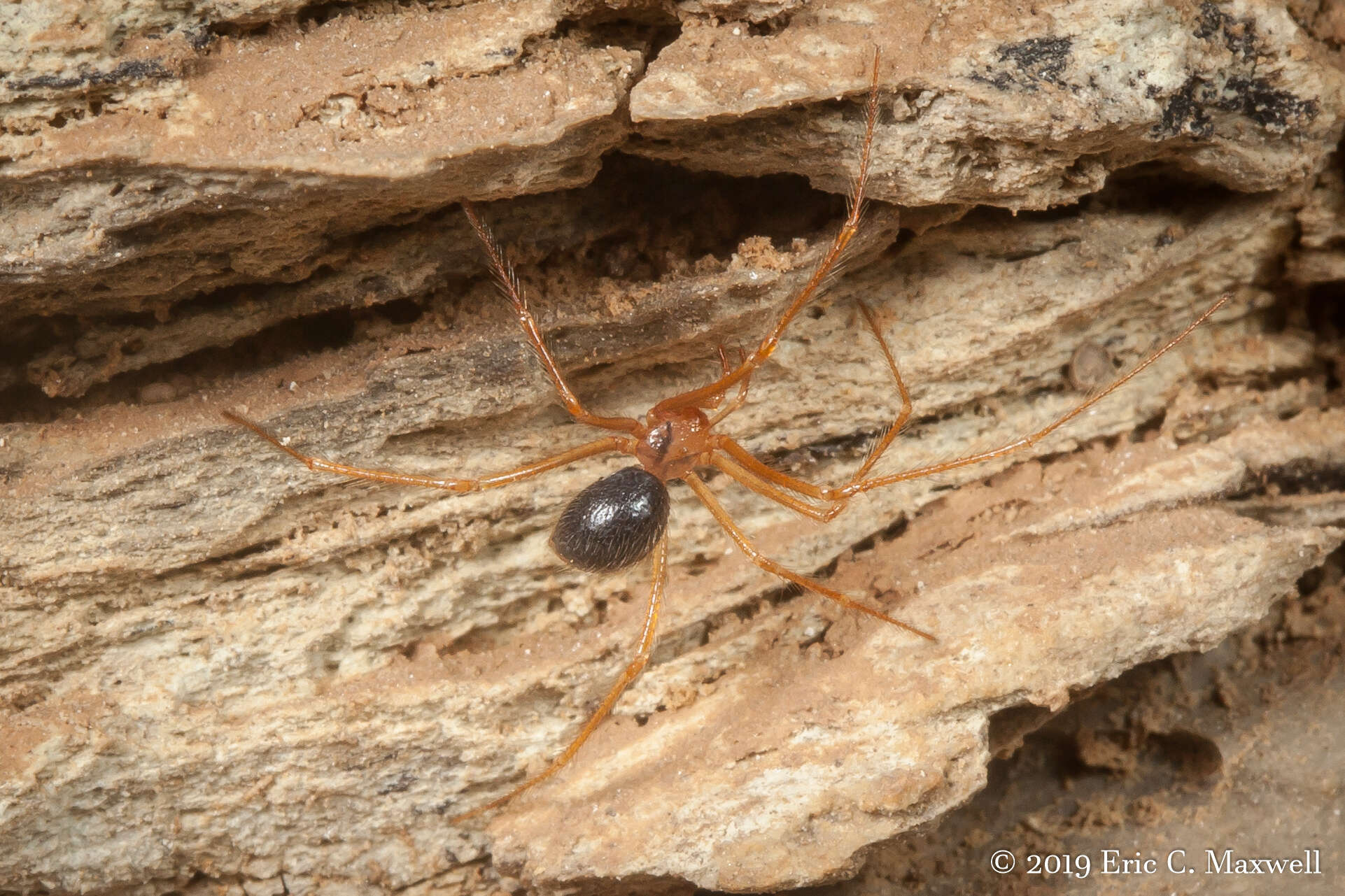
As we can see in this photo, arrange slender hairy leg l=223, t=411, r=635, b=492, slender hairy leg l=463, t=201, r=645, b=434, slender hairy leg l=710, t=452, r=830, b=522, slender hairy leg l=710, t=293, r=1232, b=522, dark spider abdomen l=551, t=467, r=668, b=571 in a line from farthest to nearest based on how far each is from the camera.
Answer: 1. slender hairy leg l=710, t=452, r=830, b=522
2. slender hairy leg l=710, t=293, r=1232, b=522
3. dark spider abdomen l=551, t=467, r=668, b=571
4. slender hairy leg l=223, t=411, r=635, b=492
5. slender hairy leg l=463, t=201, r=645, b=434

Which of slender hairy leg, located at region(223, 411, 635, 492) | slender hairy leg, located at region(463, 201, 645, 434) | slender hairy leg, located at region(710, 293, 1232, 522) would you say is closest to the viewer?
slender hairy leg, located at region(463, 201, 645, 434)

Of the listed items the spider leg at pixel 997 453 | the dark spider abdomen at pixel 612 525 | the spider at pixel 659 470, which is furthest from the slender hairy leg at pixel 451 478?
the spider leg at pixel 997 453

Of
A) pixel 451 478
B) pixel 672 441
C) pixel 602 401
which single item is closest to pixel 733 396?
pixel 672 441

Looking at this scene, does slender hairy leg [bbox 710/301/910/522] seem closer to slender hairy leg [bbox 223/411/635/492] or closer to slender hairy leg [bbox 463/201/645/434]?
slender hairy leg [bbox 223/411/635/492]

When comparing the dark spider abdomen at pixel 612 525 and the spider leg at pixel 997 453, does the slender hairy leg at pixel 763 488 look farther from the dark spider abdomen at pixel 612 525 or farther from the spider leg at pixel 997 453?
the dark spider abdomen at pixel 612 525

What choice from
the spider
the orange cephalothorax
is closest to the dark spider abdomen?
the spider

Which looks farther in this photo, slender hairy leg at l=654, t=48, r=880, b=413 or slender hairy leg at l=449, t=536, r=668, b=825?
slender hairy leg at l=449, t=536, r=668, b=825

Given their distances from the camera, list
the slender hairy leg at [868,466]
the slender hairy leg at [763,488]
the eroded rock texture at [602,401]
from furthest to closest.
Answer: the slender hairy leg at [763,488] → the slender hairy leg at [868,466] → the eroded rock texture at [602,401]
